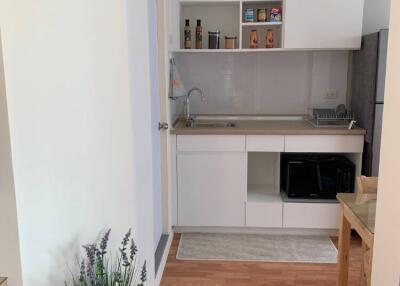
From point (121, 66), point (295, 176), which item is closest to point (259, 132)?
point (295, 176)

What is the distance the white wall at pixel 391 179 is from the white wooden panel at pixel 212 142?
1899 mm

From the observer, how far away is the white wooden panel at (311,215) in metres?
3.22

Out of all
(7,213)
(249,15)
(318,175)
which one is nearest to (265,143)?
(318,175)

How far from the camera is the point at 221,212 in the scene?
328cm

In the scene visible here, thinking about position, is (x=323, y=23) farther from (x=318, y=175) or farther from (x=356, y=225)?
(x=356, y=225)

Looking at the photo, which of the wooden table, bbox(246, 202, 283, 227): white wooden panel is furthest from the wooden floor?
the wooden table

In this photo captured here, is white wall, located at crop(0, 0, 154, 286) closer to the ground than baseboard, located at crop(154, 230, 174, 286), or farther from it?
farther from it

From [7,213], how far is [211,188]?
235 centimetres

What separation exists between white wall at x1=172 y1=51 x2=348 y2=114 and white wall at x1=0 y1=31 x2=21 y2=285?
281 cm

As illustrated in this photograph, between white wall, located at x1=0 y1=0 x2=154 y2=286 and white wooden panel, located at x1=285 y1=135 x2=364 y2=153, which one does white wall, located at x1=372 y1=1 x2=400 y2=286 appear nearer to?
white wall, located at x1=0 y1=0 x2=154 y2=286

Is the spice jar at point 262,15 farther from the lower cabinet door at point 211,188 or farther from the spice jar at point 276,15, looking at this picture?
the lower cabinet door at point 211,188

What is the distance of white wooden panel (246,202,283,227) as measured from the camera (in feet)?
10.7

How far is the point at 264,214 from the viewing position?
3.26 meters

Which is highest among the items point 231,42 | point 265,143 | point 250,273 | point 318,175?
point 231,42
